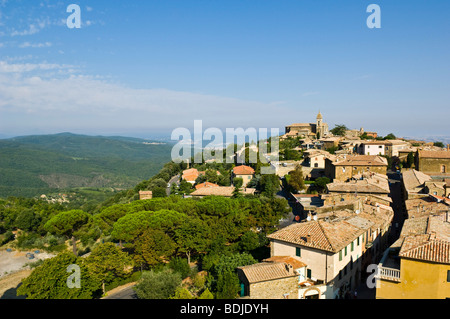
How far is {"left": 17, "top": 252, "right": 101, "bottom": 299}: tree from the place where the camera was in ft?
62.1

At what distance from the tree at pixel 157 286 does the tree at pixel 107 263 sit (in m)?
5.14

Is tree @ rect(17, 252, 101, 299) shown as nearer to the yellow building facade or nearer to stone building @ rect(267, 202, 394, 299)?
stone building @ rect(267, 202, 394, 299)

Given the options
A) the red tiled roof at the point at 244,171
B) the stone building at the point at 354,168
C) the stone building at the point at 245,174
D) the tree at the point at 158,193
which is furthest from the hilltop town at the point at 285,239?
the tree at the point at 158,193

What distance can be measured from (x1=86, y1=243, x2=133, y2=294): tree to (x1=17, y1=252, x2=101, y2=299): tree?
2.00 feet

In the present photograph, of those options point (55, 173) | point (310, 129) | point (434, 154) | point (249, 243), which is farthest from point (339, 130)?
point (55, 173)

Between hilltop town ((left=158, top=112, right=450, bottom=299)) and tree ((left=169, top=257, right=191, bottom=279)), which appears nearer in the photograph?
hilltop town ((left=158, top=112, right=450, bottom=299))

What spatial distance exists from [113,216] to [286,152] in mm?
37981

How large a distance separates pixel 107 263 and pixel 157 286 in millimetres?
6574

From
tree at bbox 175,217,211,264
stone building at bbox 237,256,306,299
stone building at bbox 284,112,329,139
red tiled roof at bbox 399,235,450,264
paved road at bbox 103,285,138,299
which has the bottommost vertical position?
paved road at bbox 103,285,138,299

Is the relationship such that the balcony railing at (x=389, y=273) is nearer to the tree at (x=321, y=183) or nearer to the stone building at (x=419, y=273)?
the stone building at (x=419, y=273)

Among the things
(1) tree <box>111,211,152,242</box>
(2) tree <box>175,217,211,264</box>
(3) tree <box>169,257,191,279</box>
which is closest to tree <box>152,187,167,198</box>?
(1) tree <box>111,211,152,242</box>

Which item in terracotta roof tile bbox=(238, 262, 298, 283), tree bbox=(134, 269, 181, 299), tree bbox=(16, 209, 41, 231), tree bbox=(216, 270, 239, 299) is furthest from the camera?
tree bbox=(16, 209, 41, 231)

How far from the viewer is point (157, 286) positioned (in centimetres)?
1764
